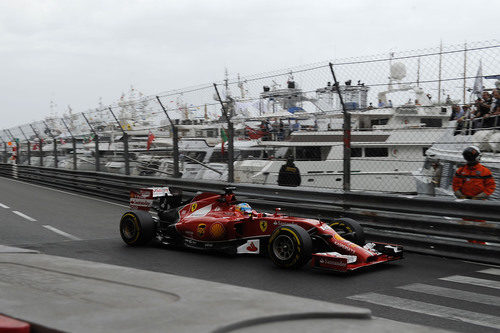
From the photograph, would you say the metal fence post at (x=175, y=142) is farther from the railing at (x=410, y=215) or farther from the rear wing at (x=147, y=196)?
the rear wing at (x=147, y=196)

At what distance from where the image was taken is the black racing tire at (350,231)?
7139 mm

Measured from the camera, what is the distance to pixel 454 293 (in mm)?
5625

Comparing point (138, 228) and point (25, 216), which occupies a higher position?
point (138, 228)

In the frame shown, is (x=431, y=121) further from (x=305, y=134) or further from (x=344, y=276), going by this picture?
(x=344, y=276)

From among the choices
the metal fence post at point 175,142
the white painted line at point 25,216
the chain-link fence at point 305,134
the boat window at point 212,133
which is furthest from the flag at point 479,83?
the white painted line at point 25,216

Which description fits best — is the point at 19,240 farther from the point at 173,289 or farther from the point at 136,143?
the point at 136,143

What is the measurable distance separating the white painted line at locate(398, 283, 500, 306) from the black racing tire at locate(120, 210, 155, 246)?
160 inches

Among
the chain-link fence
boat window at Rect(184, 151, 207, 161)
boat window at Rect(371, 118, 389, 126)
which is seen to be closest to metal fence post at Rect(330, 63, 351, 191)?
the chain-link fence

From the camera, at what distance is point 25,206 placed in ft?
47.2

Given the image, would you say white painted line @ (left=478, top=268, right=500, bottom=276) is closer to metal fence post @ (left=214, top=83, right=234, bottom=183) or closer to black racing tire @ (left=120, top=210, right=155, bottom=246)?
black racing tire @ (left=120, top=210, right=155, bottom=246)

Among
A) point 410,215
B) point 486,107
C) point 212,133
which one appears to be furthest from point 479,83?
point 212,133

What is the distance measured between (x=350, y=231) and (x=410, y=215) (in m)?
1.33

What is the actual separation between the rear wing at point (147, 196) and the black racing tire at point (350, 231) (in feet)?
9.38

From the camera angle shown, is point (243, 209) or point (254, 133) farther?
point (254, 133)
